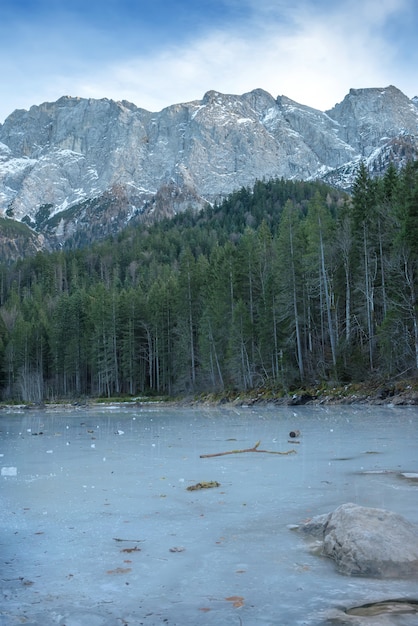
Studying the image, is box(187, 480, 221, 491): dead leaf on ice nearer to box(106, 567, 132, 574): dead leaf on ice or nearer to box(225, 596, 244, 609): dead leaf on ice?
box(106, 567, 132, 574): dead leaf on ice

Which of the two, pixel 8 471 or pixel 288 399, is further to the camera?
pixel 288 399

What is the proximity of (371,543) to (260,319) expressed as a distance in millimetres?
45357

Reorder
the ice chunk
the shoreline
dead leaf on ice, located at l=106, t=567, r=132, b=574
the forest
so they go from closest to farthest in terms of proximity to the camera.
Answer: dead leaf on ice, located at l=106, t=567, r=132, b=574, the ice chunk, the shoreline, the forest

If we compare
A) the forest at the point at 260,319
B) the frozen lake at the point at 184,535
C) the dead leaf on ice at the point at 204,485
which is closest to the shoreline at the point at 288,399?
the forest at the point at 260,319

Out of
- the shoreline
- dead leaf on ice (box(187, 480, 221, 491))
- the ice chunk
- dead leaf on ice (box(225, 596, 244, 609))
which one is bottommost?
the shoreline

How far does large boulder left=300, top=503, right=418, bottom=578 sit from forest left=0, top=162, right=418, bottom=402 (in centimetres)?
2739

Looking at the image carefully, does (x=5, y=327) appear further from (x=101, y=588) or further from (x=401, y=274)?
(x=101, y=588)

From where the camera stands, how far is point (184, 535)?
21.2 ft

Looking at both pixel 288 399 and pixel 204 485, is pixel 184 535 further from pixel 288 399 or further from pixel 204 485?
pixel 288 399

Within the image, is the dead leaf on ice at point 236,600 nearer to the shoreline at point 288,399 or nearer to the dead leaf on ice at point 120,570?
the dead leaf on ice at point 120,570

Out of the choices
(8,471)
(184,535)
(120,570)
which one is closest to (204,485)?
(184,535)

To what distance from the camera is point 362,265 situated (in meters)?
41.5

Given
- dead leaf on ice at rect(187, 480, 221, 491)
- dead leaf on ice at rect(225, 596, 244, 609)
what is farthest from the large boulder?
dead leaf on ice at rect(187, 480, 221, 491)

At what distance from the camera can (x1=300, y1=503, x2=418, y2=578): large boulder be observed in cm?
505
